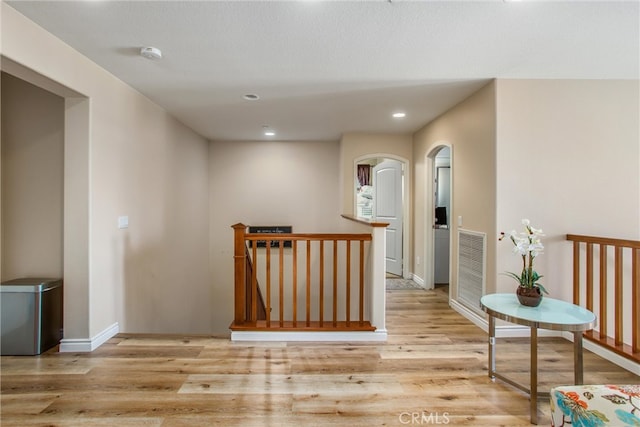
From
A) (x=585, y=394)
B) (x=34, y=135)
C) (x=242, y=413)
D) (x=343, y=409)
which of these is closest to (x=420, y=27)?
(x=585, y=394)

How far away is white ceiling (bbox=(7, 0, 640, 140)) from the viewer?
6.58 ft

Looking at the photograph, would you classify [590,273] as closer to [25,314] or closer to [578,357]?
[578,357]

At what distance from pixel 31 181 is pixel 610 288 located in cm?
541

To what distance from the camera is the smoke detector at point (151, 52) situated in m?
2.45

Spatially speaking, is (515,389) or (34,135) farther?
(34,135)

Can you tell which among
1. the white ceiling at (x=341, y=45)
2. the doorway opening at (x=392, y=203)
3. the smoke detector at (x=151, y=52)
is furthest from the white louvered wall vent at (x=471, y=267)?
the smoke detector at (x=151, y=52)

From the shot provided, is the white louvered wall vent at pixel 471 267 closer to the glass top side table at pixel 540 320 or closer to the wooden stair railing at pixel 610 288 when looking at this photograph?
the wooden stair railing at pixel 610 288

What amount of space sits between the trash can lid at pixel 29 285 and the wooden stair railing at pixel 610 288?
184 inches

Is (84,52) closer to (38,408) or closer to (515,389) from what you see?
(38,408)

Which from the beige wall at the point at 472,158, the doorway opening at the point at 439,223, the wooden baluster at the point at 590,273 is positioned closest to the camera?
the wooden baluster at the point at 590,273

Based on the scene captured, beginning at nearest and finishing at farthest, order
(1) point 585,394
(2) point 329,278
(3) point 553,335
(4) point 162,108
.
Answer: (1) point 585,394, (3) point 553,335, (4) point 162,108, (2) point 329,278

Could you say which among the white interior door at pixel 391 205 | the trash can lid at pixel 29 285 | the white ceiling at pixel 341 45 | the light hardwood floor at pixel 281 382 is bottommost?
the light hardwood floor at pixel 281 382

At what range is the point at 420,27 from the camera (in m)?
2.19

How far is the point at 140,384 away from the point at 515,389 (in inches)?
103
